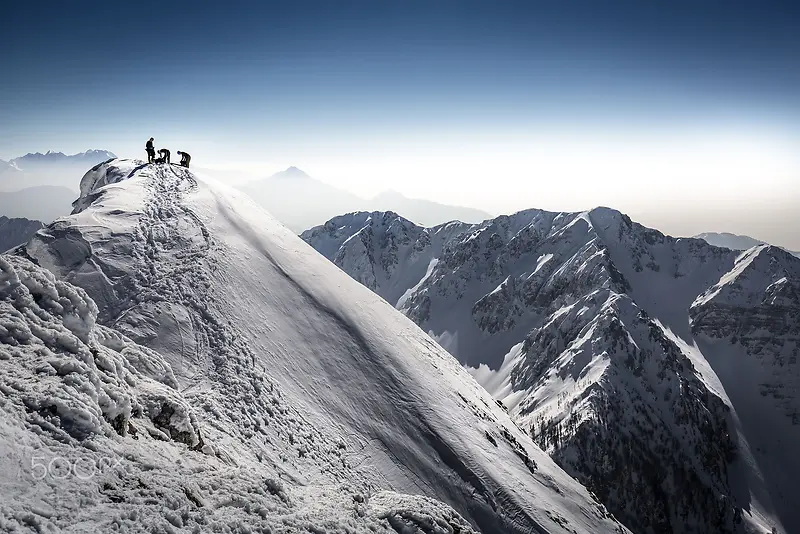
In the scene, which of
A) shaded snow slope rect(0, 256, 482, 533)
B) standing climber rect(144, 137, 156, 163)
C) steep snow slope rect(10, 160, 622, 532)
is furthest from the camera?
standing climber rect(144, 137, 156, 163)

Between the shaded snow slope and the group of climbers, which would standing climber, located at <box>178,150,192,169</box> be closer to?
the group of climbers

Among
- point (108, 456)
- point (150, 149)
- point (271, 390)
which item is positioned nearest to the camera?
point (108, 456)

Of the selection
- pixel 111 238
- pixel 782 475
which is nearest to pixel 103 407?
pixel 111 238

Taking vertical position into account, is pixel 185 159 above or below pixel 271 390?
above

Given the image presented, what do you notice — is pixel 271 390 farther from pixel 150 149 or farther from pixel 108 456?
pixel 150 149

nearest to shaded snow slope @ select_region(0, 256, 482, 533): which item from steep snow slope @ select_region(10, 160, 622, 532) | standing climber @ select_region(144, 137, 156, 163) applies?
steep snow slope @ select_region(10, 160, 622, 532)

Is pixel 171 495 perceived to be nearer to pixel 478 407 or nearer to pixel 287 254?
pixel 287 254

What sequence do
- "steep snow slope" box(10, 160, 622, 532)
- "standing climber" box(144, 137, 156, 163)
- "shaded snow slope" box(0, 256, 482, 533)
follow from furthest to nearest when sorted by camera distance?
"standing climber" box(144, 137, 156, 163) → "steep snow slope" box(10, 160, 622, 532) → "shaded snow slope" box(0, 256, 482, 533)

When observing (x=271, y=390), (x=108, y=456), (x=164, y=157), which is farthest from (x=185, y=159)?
(x=108, y=456)

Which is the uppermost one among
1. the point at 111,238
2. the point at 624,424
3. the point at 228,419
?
the point at 111,238
